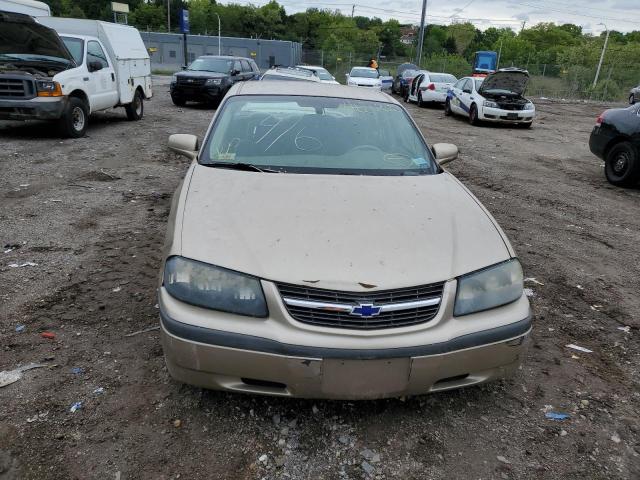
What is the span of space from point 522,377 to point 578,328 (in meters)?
0.96

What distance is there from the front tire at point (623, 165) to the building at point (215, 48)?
170 ft

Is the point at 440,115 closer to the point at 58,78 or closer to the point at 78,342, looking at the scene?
the point at 58,78

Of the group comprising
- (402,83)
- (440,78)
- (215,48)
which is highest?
(215,48)

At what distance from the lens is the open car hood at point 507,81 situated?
15.5 meters

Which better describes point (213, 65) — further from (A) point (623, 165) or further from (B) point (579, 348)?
(B) point (579, 348)

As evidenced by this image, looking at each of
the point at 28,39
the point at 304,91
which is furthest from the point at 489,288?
the point at 28,39

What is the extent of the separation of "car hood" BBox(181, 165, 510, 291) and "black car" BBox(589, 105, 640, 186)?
253 inches

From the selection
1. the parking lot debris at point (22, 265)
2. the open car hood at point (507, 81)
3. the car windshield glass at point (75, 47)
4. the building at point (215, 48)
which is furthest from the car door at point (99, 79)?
the building at point (215, 48)

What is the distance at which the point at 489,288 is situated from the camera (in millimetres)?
2459

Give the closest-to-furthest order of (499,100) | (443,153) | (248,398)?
(248,398)
(443,153)
(499,100)

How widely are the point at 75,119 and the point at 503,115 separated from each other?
11951 mm

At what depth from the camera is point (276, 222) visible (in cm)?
259

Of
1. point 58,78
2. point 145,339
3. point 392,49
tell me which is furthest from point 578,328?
point 392,49

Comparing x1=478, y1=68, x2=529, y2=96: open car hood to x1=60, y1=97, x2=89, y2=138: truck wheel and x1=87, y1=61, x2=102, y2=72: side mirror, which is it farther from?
x1=60, y1=97, x2=89, y2=138: truck wheel
